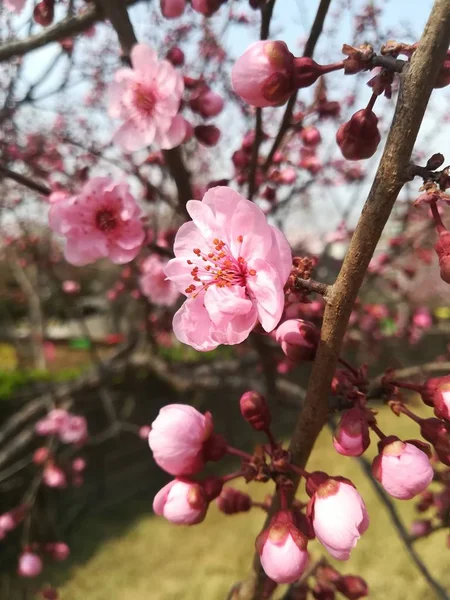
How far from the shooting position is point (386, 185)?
671 millimetres

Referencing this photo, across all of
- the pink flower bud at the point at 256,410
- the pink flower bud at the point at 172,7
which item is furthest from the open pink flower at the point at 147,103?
the pink flower bud at the point at 256,410

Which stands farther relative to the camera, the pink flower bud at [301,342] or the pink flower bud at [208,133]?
the pink flower bud at [208,133]

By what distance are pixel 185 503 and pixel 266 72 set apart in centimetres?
80

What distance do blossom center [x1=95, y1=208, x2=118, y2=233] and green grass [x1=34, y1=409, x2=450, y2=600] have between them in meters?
3.43

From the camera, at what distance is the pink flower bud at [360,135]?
33.8 inches

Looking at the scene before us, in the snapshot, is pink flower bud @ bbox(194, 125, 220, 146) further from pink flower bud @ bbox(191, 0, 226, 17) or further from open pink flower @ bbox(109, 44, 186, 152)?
pink flower bud @ bbox(191, 0, 226, 17)

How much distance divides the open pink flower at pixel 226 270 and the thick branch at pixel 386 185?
3.7 inches

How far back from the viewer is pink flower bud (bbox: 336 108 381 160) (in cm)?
86

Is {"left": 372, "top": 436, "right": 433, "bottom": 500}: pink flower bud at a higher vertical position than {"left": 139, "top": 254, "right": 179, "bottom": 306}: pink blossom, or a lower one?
higher

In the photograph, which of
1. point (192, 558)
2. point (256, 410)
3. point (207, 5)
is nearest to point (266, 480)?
point (256, 410)

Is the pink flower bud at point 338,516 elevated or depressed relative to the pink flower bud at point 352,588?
elevated

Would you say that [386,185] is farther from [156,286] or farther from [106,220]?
[156,286]

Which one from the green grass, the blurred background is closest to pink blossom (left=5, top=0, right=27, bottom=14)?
the blurred background

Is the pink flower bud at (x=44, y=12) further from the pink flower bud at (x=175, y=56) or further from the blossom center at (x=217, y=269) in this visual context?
the blossom center at (x=217, y=269)
